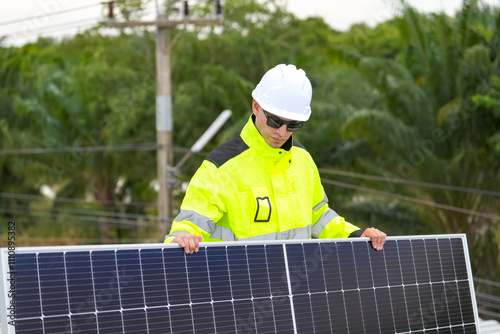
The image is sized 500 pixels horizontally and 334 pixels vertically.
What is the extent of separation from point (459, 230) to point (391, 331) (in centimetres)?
1226

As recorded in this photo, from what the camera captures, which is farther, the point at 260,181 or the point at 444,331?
the point at 444,331

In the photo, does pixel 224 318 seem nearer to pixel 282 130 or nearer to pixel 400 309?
pixel 282 130

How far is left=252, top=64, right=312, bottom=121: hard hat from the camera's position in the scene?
498 cm

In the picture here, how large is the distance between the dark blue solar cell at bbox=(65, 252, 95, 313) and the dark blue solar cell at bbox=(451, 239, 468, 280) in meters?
3.17

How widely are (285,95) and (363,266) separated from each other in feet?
4.80

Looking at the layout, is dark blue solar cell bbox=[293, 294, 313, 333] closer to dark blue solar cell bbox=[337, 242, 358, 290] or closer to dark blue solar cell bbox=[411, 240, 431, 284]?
dark blue solar cell bbox=[337, 242, 358, 290]

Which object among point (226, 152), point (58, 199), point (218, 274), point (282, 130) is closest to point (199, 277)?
point (218, 274)

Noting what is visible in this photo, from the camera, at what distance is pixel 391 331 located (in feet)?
17.5

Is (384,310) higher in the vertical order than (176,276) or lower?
lower

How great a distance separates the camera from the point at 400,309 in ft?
17.8

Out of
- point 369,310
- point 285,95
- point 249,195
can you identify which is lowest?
point 369,310

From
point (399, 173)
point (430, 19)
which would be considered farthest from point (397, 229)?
point (430, 19)

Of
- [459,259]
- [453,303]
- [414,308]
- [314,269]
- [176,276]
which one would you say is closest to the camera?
[176,276]

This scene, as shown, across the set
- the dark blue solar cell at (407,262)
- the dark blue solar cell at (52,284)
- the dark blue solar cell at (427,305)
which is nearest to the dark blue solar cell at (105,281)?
the dark blue solar cell at (52,284)
